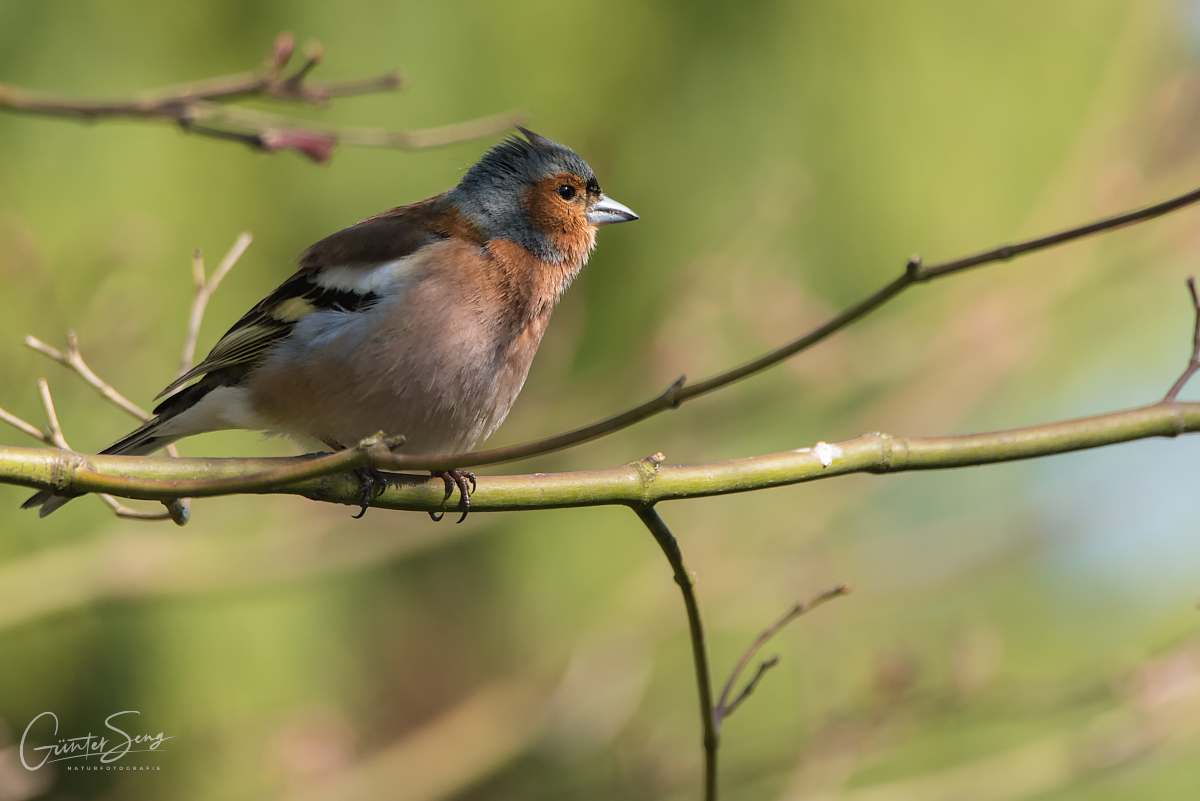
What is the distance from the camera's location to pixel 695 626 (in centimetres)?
255

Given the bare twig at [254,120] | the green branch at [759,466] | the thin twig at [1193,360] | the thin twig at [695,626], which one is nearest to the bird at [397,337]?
the bare twig at [254,120]

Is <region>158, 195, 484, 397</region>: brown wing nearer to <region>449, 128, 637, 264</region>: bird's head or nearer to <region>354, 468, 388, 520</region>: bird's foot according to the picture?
<region>449, 128, 637, 264</region>: bird's head

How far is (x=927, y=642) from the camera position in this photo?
22.1ft

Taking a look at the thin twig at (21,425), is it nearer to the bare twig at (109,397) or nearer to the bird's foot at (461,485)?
the bare twig at (109,397)

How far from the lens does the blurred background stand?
4.54m

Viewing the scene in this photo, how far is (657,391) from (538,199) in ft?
4.92

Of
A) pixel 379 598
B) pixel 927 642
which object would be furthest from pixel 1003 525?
pixel 379 598

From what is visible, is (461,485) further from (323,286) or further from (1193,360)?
(1193,360)

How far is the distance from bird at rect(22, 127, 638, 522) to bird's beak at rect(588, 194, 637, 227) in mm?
133

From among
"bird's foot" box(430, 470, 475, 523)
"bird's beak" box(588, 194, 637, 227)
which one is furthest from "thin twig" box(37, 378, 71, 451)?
"bird's beak" box(588, 194, 637, 227)

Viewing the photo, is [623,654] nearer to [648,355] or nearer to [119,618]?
[648,355]

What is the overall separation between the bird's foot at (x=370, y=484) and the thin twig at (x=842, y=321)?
2.64ft
